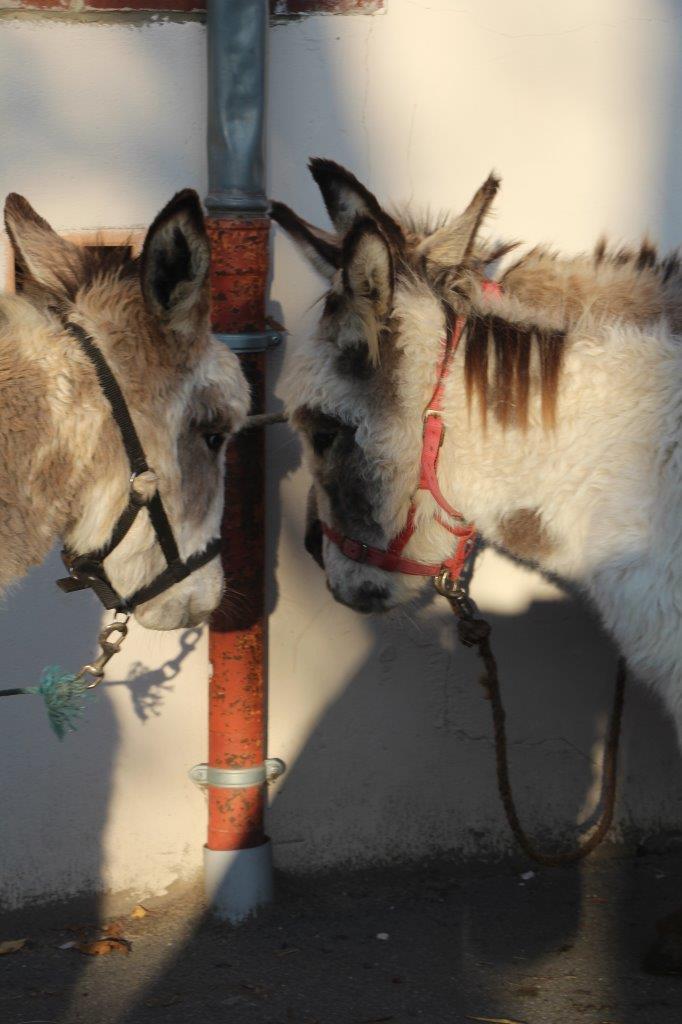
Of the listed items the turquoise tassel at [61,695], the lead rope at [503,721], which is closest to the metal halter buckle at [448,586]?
the lead rope at [503,721]

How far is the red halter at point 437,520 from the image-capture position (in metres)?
2.96

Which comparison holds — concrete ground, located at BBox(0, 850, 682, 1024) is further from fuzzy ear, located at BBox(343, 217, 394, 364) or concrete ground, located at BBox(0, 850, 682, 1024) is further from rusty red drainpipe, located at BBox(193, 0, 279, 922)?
fuzzy ear, located at BBox(343, 217, 394, 364)

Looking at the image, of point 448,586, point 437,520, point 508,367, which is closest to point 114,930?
point 448,586

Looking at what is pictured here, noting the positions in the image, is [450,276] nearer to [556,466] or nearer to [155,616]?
[556,466]

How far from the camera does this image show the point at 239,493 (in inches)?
139

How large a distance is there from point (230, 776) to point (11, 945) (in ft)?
2.83

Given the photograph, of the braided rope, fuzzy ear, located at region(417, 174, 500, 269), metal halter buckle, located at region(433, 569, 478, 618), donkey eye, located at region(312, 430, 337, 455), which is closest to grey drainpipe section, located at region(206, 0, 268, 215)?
fuzzy ear, located at region(417, 174, 500, 269)

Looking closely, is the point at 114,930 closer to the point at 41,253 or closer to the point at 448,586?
the point at 448,586

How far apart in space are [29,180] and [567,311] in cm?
167

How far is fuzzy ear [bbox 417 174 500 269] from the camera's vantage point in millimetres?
2934

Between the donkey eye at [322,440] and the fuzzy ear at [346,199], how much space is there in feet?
1.78

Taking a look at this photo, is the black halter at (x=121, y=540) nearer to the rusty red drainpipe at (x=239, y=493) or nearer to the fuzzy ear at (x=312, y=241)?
the rusty red drainpipe at (x=239, y=493)

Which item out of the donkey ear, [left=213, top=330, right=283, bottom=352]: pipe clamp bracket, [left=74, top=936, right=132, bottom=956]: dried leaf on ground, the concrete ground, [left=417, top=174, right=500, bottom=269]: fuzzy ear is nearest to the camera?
the donkey ear

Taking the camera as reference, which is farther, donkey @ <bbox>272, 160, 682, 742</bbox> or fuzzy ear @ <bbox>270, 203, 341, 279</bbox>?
fuzzy ear @ <bbox>270, 203, 341, 279</bbox>
